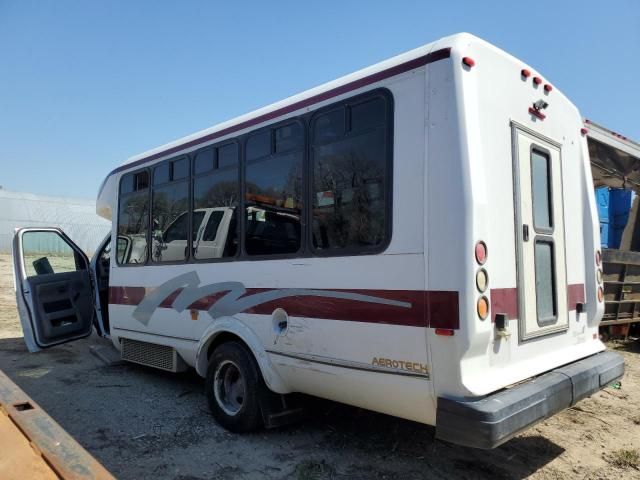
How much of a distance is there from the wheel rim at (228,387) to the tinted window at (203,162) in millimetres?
1825

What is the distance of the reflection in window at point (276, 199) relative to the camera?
12.7 feet

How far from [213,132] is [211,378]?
226cm

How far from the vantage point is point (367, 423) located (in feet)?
14.7

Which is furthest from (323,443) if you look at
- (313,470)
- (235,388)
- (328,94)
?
(328,94)

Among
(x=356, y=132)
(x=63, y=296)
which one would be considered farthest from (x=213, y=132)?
(x=63, y=296)

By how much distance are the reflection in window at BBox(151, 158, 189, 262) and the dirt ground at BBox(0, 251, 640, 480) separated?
155 centimetres

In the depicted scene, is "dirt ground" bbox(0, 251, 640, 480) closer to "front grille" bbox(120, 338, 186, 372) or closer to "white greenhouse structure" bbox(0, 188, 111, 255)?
"front grille" bbox(120, 338, 186, 372)

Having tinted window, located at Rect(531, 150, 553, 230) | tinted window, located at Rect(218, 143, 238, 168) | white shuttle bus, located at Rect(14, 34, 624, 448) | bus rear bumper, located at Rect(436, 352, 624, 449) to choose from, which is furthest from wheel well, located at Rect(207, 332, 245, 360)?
tinted window, located at Rect(531, 150, 553, 230)

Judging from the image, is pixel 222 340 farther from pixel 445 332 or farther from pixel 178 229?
pixel 445 332

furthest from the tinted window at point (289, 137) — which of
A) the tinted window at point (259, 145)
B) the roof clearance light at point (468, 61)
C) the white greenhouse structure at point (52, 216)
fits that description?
the white greenhouse structure at point (52, 216)

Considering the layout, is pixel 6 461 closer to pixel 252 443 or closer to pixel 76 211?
pixel 252 443

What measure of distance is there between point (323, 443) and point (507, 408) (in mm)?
1772

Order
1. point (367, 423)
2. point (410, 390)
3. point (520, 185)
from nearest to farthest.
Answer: point (410, 390)
point (520, 185)
point (367, 423)

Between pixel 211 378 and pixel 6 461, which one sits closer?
pixel 6 461
